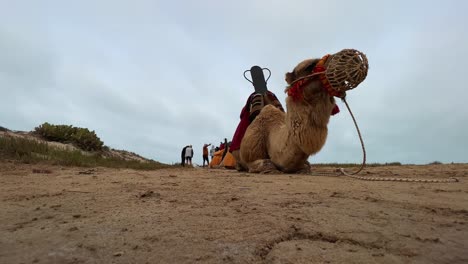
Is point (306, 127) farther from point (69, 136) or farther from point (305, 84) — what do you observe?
point (69, 136)

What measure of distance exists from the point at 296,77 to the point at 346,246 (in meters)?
3.53

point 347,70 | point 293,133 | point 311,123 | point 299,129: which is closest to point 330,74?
point 347,70

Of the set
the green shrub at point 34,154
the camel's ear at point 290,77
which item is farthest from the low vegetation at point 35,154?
the camel's ear at point 290,77

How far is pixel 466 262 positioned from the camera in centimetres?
163

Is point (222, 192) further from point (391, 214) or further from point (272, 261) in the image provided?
point (272, 261)

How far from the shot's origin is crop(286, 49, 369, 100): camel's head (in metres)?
4.30

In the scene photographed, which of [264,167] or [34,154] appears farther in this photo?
[34,154]

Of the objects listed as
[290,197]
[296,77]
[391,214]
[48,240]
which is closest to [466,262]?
[391,214]

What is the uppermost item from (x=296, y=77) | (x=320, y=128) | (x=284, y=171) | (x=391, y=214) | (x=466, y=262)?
(x=296, y=77)

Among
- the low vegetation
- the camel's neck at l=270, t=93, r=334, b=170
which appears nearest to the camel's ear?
the camel's neck at l=270, t=93, r=334, b=170

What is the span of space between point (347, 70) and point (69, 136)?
31.7 ft

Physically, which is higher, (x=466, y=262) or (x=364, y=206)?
(x=364, y=206)

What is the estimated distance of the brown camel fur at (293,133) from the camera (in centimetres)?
483

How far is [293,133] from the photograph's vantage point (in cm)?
509
